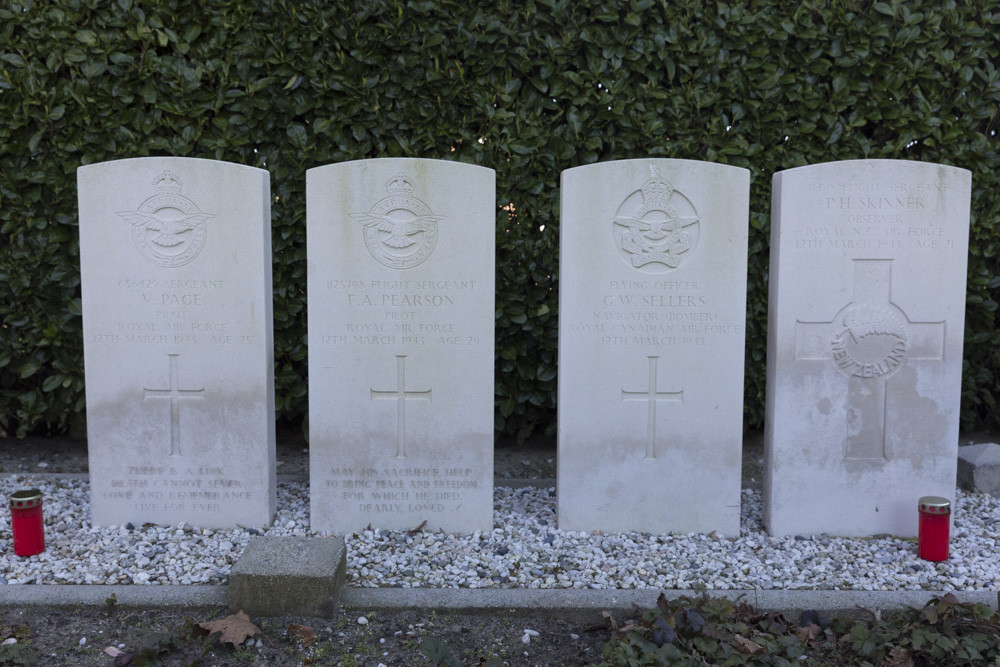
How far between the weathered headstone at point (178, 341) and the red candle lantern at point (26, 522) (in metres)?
0.36

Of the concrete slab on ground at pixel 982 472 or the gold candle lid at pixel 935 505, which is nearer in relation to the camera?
the gold candle lid at pixel 935 505

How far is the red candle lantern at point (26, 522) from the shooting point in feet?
11.1

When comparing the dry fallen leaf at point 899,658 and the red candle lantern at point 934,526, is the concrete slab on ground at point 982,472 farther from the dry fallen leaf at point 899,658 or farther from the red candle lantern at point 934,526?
the dry fallen leaf at point 899,658

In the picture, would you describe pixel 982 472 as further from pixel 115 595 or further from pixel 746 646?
pixel 115 595

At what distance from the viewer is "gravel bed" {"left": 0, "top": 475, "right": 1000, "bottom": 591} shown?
3219 millimetres

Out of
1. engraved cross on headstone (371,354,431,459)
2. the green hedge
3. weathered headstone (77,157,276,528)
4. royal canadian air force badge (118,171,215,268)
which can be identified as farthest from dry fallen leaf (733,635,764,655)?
royal canadian air force badge (118,171,215,268)

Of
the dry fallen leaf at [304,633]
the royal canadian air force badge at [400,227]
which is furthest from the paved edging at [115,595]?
the royal canadian air force badge at [400,227]

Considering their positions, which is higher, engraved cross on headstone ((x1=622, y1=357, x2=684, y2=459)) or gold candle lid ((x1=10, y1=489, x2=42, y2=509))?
engraved cross on headstone ((x1=622, y1=357, x2=684, y2=459))

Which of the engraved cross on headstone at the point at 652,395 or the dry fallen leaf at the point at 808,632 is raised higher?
the engraved cross on headstone at the point at 652,395

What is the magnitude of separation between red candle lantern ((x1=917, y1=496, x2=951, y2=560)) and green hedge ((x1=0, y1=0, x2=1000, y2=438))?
1698mm

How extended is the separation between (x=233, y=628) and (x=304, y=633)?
0.23 meters

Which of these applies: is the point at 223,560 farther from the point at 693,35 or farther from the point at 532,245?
the point at 693,35

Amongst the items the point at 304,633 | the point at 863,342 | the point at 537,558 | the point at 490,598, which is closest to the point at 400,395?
the point at 537,558

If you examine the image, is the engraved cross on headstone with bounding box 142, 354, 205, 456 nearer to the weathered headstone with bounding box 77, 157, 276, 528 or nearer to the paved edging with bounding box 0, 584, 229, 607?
the weathered headstone with bounding box 77, 157, 276, 528
